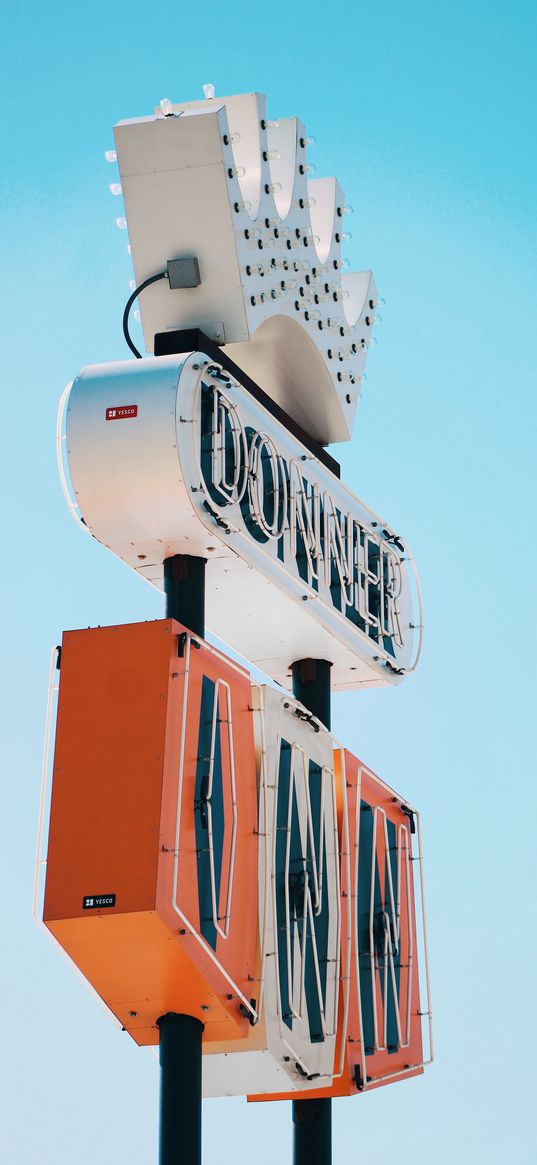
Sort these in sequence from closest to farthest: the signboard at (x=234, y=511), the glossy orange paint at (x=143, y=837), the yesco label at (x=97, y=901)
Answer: the yesco label at (x=97, y=901)
the glossy orange paint at (x=143, y=837)
the signboard at (x=234, y=511)

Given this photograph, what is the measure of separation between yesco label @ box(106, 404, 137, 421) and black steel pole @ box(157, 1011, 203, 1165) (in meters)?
4.46

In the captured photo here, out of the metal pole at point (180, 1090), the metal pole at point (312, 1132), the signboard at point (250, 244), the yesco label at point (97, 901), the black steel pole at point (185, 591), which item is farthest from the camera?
the metal pole at point (312, 1132)

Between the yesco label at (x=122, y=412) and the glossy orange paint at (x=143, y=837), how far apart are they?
5.51 ft

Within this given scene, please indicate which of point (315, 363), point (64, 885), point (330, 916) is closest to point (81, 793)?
point (64, 885)

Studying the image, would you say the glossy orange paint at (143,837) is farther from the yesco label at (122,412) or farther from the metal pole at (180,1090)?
the yesco label at (122,412)

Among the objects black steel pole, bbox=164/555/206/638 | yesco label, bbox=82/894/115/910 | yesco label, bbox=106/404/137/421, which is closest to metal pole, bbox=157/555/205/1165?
yesco label, bbox=82/894/115/910

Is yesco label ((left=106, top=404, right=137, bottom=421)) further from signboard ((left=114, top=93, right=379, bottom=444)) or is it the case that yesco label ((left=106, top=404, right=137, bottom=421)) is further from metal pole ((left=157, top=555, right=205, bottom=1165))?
metal pole ((left=157, top=555, right=205, bottom=1165))

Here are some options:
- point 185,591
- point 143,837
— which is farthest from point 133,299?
point 143,837

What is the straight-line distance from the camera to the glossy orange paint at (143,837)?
15.1m

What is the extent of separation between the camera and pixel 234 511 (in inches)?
676

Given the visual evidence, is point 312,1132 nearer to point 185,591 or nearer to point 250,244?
point 185,591

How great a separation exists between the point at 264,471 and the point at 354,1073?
16.9 feet

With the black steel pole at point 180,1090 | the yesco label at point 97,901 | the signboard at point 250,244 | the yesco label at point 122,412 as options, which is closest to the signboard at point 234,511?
the yesco label at point 122,412

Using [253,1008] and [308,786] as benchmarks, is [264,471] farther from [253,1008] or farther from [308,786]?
[253,1008]
